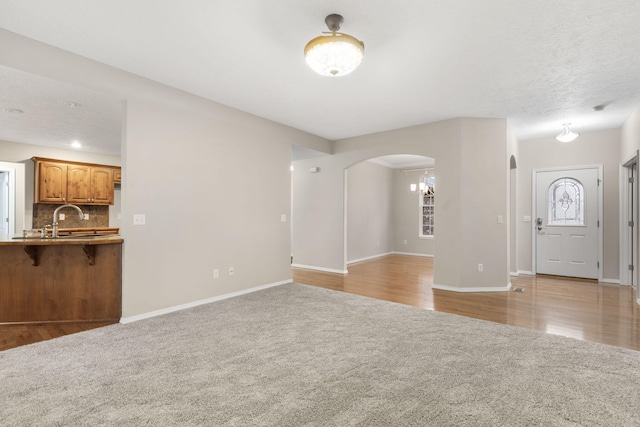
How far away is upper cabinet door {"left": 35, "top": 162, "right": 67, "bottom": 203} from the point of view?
19.6 feet

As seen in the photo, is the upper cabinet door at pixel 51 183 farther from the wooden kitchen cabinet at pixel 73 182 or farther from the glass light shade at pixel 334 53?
the glass light shade at pixel 334 53

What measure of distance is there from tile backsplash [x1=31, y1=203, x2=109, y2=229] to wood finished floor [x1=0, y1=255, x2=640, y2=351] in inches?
147

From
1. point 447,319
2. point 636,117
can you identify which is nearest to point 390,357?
point 447,319

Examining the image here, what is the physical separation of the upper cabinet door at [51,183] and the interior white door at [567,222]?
32.0ft

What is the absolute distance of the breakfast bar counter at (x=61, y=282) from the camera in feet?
11.2

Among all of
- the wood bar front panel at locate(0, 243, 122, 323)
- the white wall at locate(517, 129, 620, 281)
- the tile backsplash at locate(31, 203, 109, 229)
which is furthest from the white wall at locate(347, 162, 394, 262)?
the tile backsplash at locate(31, 203, 109, 229)

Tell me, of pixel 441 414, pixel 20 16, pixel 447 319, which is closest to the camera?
pixel 441 414

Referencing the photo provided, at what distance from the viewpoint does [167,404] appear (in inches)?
75.7

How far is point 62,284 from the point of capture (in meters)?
3.49

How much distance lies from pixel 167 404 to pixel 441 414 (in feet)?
5.62

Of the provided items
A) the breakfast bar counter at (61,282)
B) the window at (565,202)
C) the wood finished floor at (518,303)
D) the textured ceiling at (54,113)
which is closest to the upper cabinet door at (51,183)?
the textured ceiling at (54,113)

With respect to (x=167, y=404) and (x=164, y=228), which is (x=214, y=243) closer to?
(x=164, y=228)

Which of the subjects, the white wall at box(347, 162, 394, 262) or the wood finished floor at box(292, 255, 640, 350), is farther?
the white wall at box(347, 162, 394, 262)

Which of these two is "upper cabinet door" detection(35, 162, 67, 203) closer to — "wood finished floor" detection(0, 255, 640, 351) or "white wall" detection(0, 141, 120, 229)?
"white wall" detection(0, 141, 120, 229)
